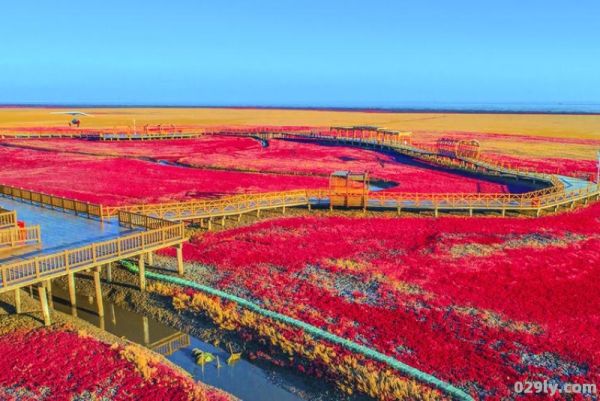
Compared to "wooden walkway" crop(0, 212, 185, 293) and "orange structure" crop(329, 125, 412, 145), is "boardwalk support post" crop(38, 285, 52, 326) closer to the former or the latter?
"wooden walkway" crop(0, 212, 185, 293)

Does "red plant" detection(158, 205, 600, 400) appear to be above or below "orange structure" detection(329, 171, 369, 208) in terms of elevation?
below

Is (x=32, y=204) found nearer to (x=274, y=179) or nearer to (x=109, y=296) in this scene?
(x=109, y=296)

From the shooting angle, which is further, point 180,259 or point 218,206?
point 218,206

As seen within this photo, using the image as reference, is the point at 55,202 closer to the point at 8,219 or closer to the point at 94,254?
the point at 8,219

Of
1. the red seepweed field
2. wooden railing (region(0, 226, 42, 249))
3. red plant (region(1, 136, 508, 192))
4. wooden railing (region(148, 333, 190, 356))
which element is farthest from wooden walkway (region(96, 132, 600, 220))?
wooden railing (region(148, 333, 190, 356))

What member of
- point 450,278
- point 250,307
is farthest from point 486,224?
point 250,307

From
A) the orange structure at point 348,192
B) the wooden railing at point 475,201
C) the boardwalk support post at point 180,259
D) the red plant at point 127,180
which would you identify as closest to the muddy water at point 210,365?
the boardwalk support post at point 180,259

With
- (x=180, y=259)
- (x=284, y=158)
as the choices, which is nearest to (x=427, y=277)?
(x=180, y=259)
